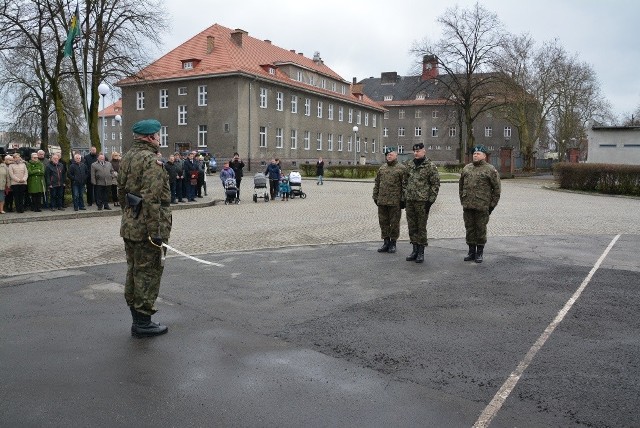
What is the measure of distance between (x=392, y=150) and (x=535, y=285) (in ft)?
12.6

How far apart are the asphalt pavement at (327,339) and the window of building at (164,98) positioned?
44693 millimetres

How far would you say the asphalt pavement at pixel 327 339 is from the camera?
13.3 ft

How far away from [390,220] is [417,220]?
83 centimetres

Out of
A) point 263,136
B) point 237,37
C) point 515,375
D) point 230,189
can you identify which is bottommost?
point 515,375

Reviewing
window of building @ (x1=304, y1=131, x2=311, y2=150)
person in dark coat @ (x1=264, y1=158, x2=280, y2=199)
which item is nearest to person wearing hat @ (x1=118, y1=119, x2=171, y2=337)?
person in dark coat @ (x1=264, y1=158, x2=280, y2=199)

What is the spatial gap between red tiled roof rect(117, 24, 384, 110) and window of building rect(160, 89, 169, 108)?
1660 mm

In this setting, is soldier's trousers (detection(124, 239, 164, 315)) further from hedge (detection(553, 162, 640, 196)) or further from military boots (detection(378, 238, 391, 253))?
hedge (detection(553, 162, 640, 196))

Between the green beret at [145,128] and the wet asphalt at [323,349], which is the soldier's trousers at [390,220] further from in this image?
the green beret at [145,128]

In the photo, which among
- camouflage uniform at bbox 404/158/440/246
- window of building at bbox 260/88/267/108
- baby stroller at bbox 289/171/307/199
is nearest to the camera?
camouflage uniform at bbox 404/158/440/246

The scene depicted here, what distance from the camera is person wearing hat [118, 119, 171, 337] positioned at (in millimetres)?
5605

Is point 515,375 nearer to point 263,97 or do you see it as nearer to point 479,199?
point 479,199

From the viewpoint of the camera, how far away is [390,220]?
418 inches

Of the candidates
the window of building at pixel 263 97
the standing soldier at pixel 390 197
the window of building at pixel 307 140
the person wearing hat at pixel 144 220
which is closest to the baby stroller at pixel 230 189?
the standing soldier at pixel 390 197

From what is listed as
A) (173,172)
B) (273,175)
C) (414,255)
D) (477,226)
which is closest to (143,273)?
(414,255)
